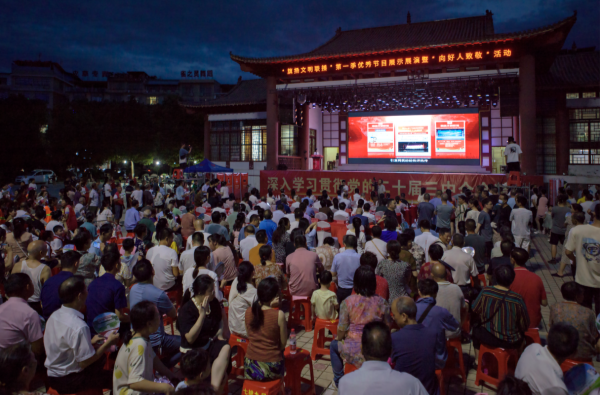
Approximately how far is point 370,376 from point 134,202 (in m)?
7.81

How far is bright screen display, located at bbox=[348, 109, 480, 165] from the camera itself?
1820 centimetres

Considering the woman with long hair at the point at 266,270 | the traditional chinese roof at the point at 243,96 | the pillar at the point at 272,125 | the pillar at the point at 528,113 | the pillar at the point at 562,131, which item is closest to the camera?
the woman with long hair at the point at 266,270

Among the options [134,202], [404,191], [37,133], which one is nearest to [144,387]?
[134,202]

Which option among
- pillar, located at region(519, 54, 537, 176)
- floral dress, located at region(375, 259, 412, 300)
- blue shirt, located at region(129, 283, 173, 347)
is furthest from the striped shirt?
pillar, located at region(519, 54, 537, 176)

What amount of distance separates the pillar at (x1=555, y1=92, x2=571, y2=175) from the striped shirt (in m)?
16.9

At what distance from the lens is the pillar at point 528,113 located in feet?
49.5

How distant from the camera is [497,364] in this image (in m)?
3.86

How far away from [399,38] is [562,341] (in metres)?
22.5

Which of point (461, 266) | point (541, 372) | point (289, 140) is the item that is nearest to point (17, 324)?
point (541, 372)

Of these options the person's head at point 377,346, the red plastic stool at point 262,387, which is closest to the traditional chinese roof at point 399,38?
the red plastic stool at point 262,387

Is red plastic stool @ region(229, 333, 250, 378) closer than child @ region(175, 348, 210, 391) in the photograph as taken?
No

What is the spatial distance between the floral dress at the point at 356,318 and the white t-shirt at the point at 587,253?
3182 mm

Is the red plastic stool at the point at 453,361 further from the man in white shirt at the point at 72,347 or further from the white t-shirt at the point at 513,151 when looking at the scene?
the white t-shirt at the point at 513,151

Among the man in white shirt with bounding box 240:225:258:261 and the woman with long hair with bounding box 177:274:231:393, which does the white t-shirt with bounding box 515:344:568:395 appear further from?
the man in white shirt with bounding box 240:225:258:261
